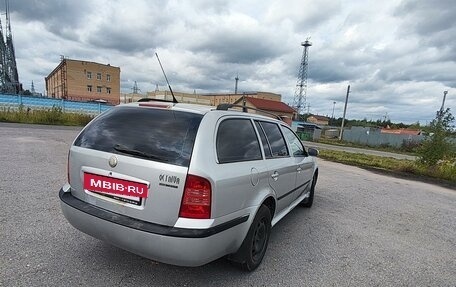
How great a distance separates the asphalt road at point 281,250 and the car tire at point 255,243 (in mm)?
121

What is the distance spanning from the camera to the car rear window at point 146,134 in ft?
7.71

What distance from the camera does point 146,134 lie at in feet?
8.25

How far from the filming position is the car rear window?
2.35 meters

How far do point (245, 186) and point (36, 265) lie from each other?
7.06ft

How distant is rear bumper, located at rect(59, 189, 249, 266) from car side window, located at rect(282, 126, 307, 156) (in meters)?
1.97

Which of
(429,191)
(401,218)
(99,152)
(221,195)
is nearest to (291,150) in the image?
(221,195)

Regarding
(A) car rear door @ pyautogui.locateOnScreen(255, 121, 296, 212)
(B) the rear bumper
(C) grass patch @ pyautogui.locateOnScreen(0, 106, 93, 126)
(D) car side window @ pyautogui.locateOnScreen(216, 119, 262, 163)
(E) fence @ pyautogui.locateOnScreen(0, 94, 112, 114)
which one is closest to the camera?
(B) the rear bumper

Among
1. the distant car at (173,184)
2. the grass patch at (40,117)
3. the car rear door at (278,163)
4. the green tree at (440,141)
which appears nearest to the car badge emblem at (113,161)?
the distant car at (173,184)

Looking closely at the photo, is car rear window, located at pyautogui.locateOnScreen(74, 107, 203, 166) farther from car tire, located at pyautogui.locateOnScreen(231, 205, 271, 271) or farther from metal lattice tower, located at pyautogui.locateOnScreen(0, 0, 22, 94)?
metal lattice tower, located at pyautogui.locateOnScreen(0, 0, 22, 94)

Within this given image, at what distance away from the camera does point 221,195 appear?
92.0 inches

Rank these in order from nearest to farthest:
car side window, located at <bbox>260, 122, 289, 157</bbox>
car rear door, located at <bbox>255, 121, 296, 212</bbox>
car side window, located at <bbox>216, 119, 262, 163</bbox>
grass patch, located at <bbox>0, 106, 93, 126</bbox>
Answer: car side window, located at <bbox>216, 119, 262, 163</bbox> < car rear door, located at <bbox>255, 121, 296, 212</bbox> < car side window, located at <bbox>260, 122, 289, 157</bbox> < grass patch, located at <bbox>0, 106, 93, 126</bbox>

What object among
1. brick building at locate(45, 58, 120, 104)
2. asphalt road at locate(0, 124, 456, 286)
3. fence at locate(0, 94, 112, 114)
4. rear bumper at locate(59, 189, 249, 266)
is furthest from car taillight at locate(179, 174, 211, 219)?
brick building at locate(45, 58, 120, 104)

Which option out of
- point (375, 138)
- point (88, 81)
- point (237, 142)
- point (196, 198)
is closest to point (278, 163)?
point (237, 142)

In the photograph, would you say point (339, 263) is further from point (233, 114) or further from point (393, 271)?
point (233, 114)
